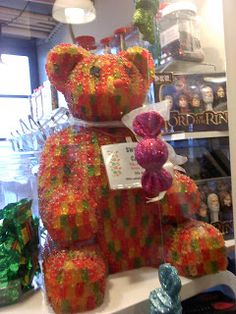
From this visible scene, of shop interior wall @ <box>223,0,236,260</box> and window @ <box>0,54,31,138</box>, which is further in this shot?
window @ <box>0,54,31,138</box>

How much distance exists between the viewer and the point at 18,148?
1.01 m

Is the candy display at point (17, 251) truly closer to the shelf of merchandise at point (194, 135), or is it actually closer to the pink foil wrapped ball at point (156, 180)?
the pink foil wrapped ball at point (156, 180)

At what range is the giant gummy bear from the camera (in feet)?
1.89

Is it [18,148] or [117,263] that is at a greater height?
[18,148]

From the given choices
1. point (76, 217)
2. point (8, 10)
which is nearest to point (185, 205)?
point (76, 217)

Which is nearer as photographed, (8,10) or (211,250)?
(211,250)

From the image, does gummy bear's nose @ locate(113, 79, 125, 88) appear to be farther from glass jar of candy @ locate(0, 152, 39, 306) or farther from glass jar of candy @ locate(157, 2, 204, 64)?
glass jar of candy @ locate(157, 2, 204, 64)

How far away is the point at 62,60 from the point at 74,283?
1.31ft

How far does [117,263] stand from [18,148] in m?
0.51

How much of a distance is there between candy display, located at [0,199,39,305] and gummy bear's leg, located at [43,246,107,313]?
0.20 feet

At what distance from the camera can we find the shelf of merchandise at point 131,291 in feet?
1.84

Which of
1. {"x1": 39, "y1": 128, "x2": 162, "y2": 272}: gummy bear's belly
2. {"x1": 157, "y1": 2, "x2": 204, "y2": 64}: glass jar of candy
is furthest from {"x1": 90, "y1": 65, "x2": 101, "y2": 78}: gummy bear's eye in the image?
{"x1": 157, "y1": 2, "x2": 204, "y2": 64}: glass jar of candy

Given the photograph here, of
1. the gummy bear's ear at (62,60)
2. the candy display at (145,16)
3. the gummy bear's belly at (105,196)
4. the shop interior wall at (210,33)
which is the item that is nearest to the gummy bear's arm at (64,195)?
the gummy bear's belly at (105,196)

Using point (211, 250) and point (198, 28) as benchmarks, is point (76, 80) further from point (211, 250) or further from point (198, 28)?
point (198, 28)
